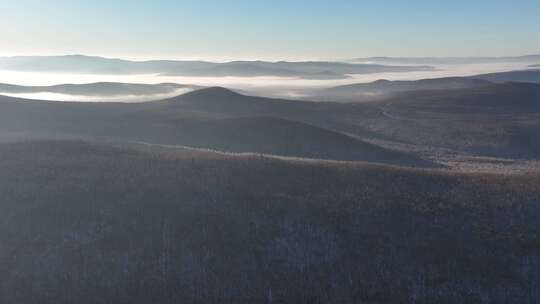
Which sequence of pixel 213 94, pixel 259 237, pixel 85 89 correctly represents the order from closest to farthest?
pixel 259 237 < pixel 213 94 < pixel 85 89

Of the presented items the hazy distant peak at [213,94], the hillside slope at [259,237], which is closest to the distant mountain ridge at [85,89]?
the hazy distant peak at [213,94]

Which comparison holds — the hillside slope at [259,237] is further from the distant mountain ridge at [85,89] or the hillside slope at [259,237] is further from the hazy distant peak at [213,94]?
the distant mountain ridge at [85,89]

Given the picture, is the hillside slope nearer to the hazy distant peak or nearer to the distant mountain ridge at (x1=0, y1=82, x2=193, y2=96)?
the hazy distant peak

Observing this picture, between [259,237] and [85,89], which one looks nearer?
[259,237]

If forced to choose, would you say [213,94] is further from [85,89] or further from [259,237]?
[259,237]

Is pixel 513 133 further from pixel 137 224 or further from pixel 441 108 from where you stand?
pixel 137 224

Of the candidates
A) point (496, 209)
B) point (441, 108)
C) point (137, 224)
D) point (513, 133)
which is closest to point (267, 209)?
point (137, 224)

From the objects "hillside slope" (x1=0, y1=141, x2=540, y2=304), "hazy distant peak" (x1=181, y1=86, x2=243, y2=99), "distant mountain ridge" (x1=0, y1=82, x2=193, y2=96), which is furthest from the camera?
"distant mountain ridge" (x1=0, y1=82, x2=193, y2=96)

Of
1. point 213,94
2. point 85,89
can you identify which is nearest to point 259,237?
point 213,94

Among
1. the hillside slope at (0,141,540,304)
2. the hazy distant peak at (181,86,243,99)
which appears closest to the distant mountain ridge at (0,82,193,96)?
the hazy distant peak at (181,86,243,99)


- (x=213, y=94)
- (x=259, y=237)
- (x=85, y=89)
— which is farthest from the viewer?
(x=85, y=89)

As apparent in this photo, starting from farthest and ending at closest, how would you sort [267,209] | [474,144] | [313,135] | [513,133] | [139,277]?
[513,133] → [474,144] → [313,135] → [267,209] → [139,277]
